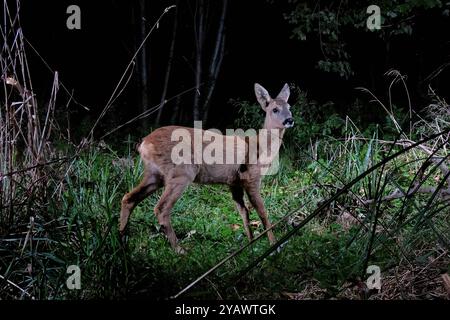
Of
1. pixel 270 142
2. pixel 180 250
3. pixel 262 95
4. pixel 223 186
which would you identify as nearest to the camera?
pixel 180 250

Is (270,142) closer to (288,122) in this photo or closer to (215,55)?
(288,122)

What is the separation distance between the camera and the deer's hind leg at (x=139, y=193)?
529 cm

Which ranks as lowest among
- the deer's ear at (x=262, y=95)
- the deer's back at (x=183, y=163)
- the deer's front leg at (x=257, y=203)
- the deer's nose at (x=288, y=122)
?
the deer's front leg at (x=257, y=203)

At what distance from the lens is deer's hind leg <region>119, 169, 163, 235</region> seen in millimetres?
5289

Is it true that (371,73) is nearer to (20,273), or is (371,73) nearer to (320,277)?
(320,277)

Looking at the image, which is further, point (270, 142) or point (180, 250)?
point (270, 142)

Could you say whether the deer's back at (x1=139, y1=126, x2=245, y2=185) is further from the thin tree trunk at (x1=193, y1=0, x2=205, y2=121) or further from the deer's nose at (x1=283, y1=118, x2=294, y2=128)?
the thin tree trunk at (x1=193, y1=0, x2=205, y2=121)

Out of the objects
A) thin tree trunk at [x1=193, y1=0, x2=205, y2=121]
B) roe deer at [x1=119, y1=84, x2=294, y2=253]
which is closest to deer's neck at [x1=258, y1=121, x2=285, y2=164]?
roe deer at [x1=119, y1=84, x2=294, y2=253]

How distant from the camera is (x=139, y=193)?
17.5ft

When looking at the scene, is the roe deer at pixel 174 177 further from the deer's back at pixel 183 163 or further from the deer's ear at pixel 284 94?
the deer's ear at pixel 284 94

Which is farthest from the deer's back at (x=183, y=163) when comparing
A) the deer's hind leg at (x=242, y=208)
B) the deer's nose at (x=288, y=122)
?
the deer's nose at (x=288, y=122)

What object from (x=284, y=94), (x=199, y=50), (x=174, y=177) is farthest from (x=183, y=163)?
(x=199, y=50)

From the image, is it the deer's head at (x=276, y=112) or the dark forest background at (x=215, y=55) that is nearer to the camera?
the deer's head at (x=276, y=112)
